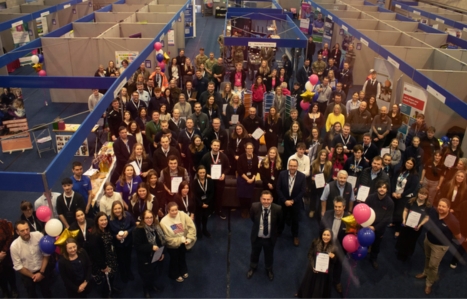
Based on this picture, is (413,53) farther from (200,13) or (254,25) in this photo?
(200,13)

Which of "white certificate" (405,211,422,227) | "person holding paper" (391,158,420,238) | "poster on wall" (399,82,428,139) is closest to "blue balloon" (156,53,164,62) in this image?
"poster on wall" (399,82,428,139)

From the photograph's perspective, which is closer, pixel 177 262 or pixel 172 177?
pixel 177 262

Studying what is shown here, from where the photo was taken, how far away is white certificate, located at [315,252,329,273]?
4.29 metres

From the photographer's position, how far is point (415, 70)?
7699 millimetres

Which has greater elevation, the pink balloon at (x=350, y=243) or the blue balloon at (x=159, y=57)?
the blue balloon at (x=159, y=57)

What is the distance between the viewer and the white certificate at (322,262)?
429 centimetres

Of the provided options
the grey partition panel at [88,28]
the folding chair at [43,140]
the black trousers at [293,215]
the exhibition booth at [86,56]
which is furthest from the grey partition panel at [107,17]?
the black trousers at [293,215]

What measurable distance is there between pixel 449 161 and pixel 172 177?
4.36 m

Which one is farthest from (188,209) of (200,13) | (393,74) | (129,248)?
(200,13)

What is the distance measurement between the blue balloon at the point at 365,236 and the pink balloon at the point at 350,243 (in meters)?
0.06

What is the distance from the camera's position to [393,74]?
30.3ft

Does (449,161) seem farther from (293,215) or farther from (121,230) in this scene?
(121,230)

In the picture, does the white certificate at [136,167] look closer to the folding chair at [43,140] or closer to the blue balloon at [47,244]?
Answer: the blue balloon at [47,244]

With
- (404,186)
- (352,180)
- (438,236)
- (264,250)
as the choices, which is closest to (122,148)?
(264,250)
